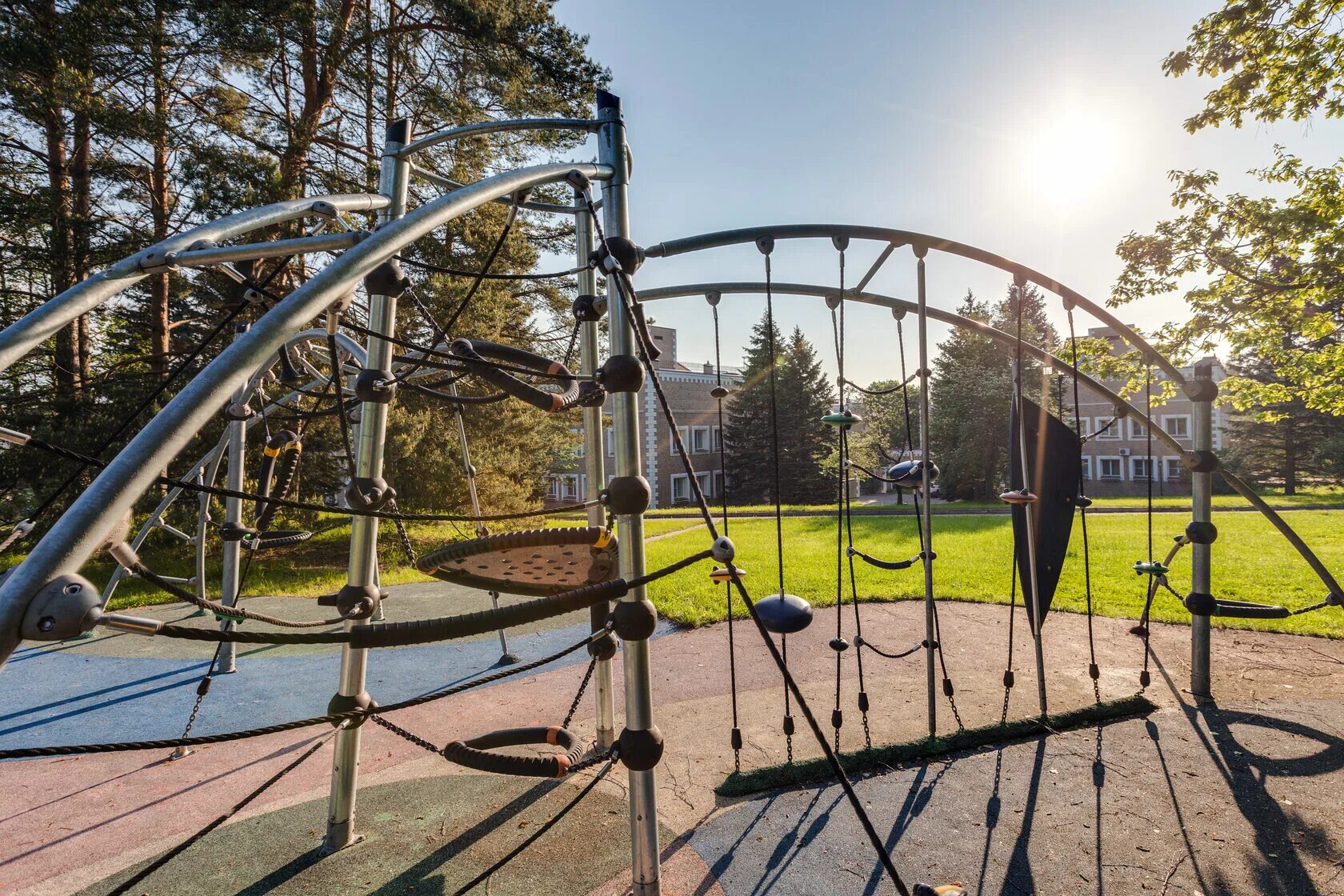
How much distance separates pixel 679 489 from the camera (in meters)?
36.7

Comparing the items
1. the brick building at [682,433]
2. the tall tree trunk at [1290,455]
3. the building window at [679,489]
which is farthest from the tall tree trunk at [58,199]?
the tall tree trunk at [1290,455]

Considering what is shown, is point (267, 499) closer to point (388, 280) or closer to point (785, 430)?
point (388, 280)

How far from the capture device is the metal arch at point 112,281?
4.98ft

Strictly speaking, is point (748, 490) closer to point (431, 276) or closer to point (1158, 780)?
point (431, 276)

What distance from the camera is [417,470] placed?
41.4ft

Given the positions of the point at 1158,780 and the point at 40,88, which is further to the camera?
the point at 40,88

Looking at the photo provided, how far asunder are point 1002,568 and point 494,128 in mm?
9726

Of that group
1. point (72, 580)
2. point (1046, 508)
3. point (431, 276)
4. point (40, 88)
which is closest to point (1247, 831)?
A: point (1046, 508)

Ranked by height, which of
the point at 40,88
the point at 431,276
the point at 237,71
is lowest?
the point at 431,276

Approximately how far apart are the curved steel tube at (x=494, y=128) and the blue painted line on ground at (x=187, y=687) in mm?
3894

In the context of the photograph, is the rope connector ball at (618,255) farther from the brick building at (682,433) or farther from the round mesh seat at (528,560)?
the brick building at (682,433)

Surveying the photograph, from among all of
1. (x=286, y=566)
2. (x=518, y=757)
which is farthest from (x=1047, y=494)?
(x=286, y=566)

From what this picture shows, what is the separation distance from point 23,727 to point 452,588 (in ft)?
16.9

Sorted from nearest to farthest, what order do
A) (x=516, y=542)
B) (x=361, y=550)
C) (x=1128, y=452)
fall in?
(x=516, y=542) < (x=361, y=550) < (x=1128, y=452)
